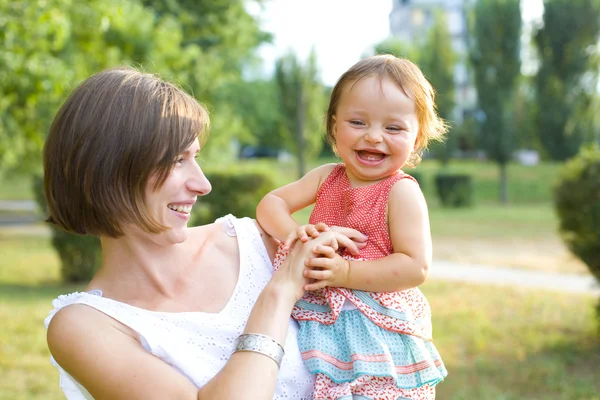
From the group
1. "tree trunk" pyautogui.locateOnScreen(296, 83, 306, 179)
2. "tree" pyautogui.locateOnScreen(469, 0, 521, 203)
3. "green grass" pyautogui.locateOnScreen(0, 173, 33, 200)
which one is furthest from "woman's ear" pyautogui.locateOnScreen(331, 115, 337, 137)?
"green grass" pyautogui.locateOnScreen(0, 173, 33, 200)

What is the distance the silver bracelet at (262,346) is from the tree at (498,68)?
2822cm

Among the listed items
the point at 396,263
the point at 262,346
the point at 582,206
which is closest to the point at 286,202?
the point at 396,263

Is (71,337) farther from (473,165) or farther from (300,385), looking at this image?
(473,165)

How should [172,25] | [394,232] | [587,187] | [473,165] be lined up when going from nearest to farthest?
1. [394,232]
2. [587,187]
3. [172,25]
4. [473,165]

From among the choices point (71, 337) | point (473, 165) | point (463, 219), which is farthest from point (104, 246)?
point (473, 165)

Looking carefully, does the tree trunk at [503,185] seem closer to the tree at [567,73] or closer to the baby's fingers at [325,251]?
the tree at [567,73]

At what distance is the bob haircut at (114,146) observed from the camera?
1.84 metres

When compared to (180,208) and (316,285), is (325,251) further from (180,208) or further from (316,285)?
(180,208)

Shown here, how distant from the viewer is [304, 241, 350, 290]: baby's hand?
193cm

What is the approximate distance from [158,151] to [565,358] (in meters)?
6.21

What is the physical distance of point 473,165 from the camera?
117ft

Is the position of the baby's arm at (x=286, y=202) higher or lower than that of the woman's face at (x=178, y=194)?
lower

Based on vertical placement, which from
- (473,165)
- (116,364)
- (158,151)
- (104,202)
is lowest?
(473,165)

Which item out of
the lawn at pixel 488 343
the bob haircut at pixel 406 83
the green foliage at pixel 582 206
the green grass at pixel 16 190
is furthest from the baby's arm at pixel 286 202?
the green grass at pixel 16 190
